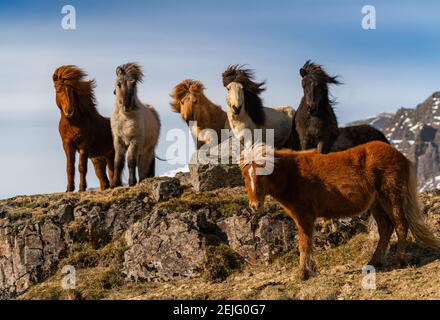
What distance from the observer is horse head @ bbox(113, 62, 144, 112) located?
60.5 feet

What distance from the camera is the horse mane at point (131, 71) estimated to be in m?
18.7

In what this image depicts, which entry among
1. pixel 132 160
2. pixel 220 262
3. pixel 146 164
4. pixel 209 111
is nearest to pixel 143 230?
pixel 220 262

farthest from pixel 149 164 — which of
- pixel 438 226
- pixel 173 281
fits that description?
pixel 438 226

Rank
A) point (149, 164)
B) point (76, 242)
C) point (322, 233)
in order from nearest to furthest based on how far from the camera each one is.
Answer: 1. point (322, 233)
2. point (76, 242)
3. point (149, 164)

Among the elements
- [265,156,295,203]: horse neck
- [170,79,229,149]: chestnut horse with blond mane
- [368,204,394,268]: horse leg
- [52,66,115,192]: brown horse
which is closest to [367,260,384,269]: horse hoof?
[368,204,394,268]: horse leg

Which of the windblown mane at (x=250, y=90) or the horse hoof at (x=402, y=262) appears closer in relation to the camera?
the horse hoof at (x=402, y=262)

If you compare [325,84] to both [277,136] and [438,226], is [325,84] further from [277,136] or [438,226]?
[438,226]

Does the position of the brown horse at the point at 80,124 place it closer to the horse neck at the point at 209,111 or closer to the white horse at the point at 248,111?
the horse neck at the point at 209,111

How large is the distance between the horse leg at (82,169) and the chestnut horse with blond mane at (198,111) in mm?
2673

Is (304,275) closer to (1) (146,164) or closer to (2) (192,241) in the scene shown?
(2) (192,241)

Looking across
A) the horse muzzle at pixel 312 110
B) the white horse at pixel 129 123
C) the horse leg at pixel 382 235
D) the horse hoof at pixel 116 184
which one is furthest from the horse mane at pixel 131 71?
the horse leg at pixel 382 235

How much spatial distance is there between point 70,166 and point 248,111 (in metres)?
5.18

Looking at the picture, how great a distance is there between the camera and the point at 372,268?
12.9 metres

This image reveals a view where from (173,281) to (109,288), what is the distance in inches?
51.2
